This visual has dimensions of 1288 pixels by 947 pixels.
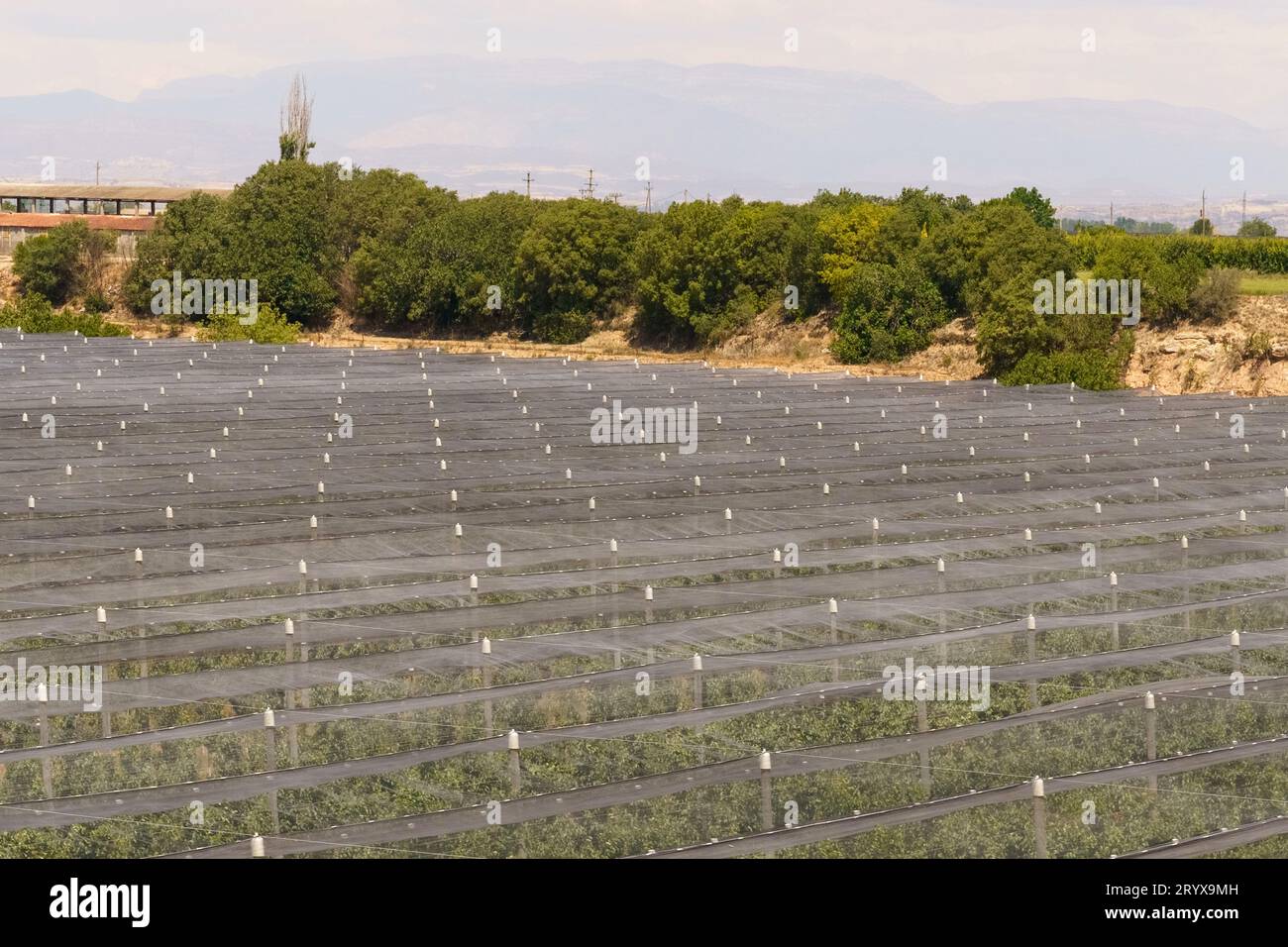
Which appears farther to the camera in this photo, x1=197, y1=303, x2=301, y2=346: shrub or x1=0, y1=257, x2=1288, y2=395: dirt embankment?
x1=197, y1=303, x2=301, y2=346: shrub

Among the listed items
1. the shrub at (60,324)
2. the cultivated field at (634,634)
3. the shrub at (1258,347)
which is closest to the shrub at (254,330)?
the shrub at (60,324)

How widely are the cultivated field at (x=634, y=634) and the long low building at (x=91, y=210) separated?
9292 cm

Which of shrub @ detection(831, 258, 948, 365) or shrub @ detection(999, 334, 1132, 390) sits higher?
shrub @ detection(831, 258, 948, 365)

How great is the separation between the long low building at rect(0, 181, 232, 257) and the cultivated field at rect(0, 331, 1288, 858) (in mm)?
92922

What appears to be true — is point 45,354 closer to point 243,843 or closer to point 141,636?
point 141,636

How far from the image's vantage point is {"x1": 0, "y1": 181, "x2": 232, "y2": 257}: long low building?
13050 centimetres

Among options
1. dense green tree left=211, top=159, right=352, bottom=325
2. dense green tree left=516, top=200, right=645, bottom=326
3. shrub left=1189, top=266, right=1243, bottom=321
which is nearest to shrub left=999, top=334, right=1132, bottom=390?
shrub left=1189, top=266, right=1243, bottom=321

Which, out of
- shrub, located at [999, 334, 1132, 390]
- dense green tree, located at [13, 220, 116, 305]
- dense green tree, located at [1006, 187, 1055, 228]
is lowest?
shrub, located at [999, 334, 1132, 390]

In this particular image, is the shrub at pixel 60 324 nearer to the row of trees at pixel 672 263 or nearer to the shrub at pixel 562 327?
the row of trees at pixel 672 263

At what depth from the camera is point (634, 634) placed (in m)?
20.2

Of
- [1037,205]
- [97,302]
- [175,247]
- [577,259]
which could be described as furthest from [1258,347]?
[97,302]

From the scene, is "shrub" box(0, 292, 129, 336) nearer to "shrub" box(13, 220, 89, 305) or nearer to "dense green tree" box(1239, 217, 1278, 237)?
"shrub" box(13, 220, 89, 305)

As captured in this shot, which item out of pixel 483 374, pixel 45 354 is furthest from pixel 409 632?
pixel 45 354

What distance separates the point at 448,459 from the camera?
35.3 meters
